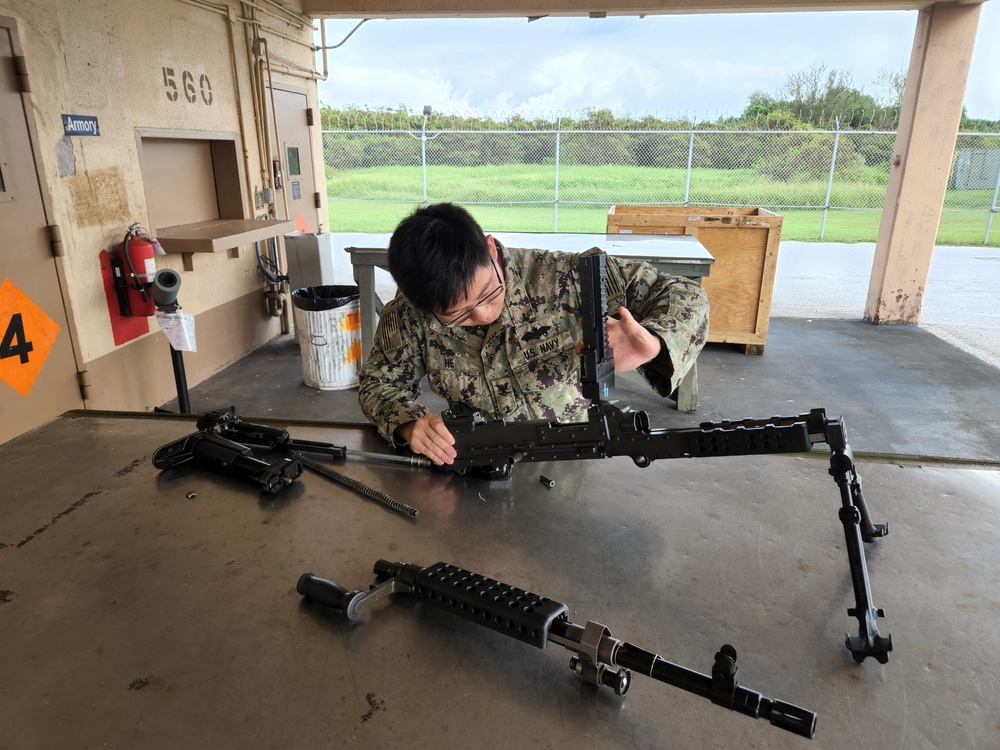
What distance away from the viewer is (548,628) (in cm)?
94

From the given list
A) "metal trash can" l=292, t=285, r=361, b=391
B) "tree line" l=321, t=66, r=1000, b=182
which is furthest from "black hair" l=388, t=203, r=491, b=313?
"tree line" l=321, t=66, r=1000, b=182

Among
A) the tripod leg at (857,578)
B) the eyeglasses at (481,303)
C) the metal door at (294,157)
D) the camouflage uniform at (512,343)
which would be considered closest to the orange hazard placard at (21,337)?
the camouflage uniform at (512,343)

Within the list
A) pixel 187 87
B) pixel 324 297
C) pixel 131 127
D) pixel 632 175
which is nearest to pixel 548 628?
pixel 131 127

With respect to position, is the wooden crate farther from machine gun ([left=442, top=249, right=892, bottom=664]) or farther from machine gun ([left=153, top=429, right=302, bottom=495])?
machine gun ([left=153, top=429, right=302, bottom=495])

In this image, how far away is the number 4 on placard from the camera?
2910mm

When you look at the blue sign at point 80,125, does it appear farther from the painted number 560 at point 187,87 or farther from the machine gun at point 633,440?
the machine gun at point 633,440

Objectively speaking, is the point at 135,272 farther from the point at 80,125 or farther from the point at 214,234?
the point at 80,125

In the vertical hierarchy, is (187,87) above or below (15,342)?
above

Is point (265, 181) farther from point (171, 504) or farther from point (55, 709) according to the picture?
point (55, 709)

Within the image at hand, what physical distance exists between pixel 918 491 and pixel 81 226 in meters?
3.75

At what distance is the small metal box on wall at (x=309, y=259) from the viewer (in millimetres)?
5238

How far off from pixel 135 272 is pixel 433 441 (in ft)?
9.62

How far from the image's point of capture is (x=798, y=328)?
596 cm

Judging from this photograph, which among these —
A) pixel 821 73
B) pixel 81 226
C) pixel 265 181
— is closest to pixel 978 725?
pixel 81 226
